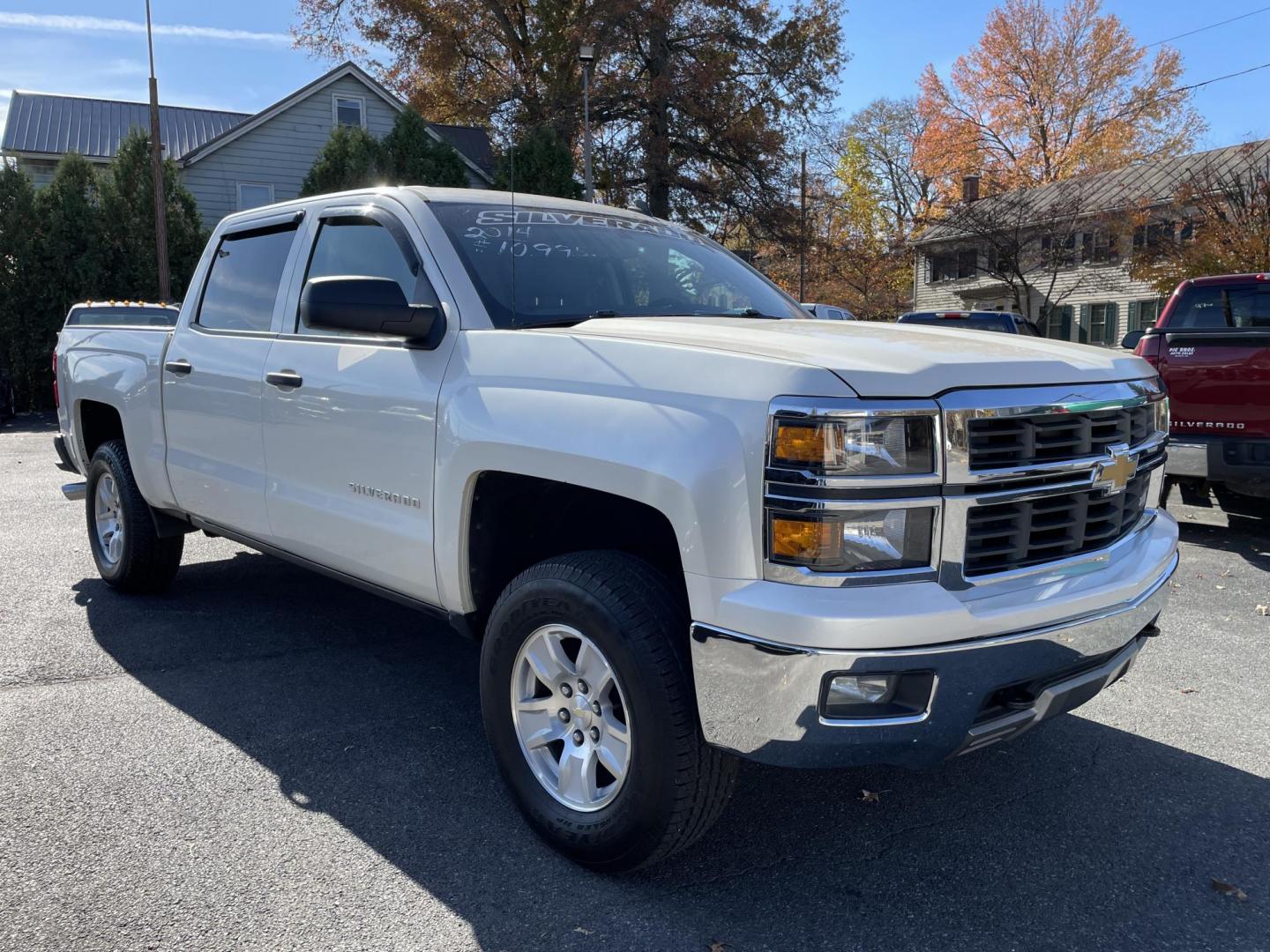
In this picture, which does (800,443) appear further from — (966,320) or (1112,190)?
Result: (1112,190)

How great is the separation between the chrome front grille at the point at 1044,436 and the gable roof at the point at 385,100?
23693mm

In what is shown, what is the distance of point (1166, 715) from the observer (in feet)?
13.3

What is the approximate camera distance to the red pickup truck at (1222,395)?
697cm

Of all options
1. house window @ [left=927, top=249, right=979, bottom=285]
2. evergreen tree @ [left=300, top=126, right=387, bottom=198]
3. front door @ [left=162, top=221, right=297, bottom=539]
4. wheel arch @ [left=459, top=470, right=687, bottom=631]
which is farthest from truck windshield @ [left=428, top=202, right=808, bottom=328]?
house window @ [left=927, top=249, right=979, bottom=285]

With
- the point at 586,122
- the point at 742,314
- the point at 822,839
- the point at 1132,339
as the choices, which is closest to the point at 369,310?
the point at 742,314

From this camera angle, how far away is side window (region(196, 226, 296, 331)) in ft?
14.3

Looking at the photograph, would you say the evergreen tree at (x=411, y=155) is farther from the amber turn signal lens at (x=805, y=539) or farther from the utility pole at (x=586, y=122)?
the amber turn signal lens at (x=805, y=539)

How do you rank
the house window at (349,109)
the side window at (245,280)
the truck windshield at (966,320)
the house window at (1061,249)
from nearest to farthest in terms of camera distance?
the side window at (245,280), the truck windshield at (966,320), the house window at (349,109), the house window at (1061,249)

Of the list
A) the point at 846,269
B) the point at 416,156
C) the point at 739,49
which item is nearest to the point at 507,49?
the point at 739,49

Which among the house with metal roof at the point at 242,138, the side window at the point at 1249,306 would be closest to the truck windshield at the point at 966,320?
the side window at the point at 1249,306

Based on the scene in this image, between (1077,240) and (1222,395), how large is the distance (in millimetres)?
27628

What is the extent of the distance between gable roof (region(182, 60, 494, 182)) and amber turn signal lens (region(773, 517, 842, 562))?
78.7 ft

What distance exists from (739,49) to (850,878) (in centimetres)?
2845

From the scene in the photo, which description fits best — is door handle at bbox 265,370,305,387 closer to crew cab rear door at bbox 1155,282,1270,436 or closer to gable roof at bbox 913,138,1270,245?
crew cab rear door at bbox 1155,282,1270,436
